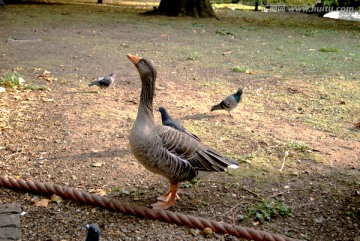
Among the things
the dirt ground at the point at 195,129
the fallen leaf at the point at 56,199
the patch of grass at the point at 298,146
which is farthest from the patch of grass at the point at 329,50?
the fallen leaf at the point at 56,199

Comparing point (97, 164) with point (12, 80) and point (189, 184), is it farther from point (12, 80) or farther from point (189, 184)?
point (12, 80)

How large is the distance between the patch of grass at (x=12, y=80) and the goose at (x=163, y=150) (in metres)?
3.71

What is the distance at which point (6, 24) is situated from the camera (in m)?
12.8

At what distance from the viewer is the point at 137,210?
3.43m

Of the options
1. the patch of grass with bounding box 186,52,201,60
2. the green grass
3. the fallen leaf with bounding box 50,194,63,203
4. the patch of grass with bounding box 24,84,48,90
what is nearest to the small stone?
the green grass

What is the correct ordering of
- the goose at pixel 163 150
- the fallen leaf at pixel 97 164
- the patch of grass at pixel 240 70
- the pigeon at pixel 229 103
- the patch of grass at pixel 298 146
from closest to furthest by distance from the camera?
1. the goose at pixel 163 150
2. the fallen leaf at pixel 97 164
3. the patch of grass at pixel 298 146
4. the pigeon at pixel 229 103
5. the patch of grass at pixel 240 70

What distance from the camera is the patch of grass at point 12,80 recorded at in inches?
260

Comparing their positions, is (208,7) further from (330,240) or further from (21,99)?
(330,240)

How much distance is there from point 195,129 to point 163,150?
211cm

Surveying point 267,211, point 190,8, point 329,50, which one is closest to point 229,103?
point 267,211

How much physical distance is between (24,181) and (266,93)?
14.5 ft

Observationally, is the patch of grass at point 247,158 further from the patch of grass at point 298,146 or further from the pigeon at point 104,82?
the pigeon at point 104,82

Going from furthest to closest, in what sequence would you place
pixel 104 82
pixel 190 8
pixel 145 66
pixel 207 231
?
pixel 190 8
pixel 104 82
pixel 145 66
pixel 207 231

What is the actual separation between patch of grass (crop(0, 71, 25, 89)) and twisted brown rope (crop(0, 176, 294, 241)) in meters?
3.17
